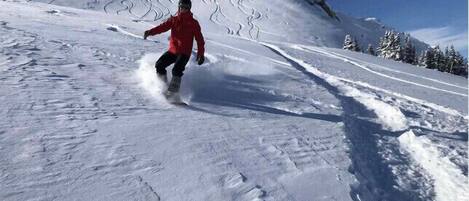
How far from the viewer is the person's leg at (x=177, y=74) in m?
6.77

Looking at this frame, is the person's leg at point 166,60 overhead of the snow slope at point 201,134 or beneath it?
overhead

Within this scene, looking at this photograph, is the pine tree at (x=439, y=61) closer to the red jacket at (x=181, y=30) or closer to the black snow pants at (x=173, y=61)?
the red jacket at (x=181, y=30)

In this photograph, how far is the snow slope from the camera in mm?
3802

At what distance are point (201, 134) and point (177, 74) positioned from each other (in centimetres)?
205

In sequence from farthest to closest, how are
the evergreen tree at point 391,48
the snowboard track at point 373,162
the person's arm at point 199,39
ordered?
the evergreen tree at point 391,48 → the person's arm at point 199,39 → the snowboard track at point 373,162

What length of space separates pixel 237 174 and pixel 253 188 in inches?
10.8

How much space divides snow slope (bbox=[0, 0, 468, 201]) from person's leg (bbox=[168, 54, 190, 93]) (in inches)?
9.9

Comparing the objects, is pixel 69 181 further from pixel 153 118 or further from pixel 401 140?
pixel 401 140

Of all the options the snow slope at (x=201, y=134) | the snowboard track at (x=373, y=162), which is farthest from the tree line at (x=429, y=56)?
the snowboard track at (x=373, y=162)

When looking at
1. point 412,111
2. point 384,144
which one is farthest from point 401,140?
point 412,111

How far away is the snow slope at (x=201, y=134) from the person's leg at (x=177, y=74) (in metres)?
0.25

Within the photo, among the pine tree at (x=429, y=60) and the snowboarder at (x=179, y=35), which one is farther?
the pine tree at (x=429, y=60)

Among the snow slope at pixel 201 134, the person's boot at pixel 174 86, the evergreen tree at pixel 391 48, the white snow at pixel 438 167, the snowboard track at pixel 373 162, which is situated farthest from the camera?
the evergreen tree at pixel 391 48

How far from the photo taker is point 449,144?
23.4ft
